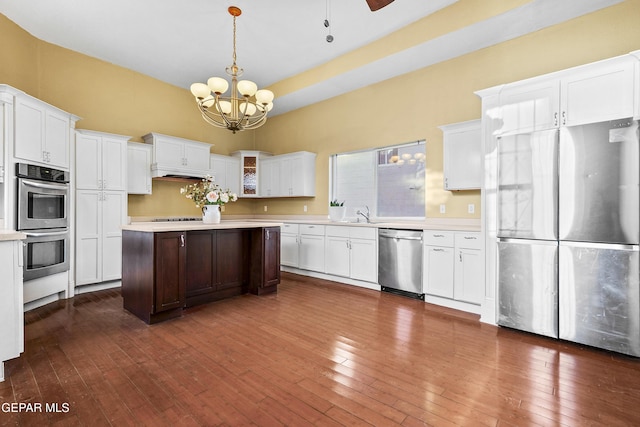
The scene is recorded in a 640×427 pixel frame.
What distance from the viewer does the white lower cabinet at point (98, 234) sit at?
4.18 meters

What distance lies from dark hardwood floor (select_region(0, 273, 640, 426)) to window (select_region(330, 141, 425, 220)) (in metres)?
1.93

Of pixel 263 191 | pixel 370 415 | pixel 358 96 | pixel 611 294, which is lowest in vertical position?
pixel 370 415

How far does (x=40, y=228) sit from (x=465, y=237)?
4840mm

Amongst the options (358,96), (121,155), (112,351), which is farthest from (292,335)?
(358,96)

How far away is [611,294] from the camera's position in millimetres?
2557

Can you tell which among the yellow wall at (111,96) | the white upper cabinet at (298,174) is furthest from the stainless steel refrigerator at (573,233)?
the yellow wall at (111,96)

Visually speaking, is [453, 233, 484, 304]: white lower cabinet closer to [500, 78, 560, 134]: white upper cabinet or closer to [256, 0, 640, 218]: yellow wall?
[256, 0, 640, 218]: yellow wall

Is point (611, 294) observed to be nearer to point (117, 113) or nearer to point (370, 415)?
point (370, 415)

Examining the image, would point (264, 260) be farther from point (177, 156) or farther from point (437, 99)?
point (437, 99)

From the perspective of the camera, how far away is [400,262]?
4.14m

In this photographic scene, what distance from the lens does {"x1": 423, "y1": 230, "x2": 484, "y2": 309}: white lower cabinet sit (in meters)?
3.47

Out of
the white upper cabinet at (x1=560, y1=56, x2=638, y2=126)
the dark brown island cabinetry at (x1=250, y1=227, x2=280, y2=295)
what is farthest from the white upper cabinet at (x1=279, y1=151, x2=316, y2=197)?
the white upper cabinet at (x1=560, y1=56, x2=638, y2=126)

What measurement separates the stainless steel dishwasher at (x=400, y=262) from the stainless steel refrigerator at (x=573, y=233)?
1031 mm

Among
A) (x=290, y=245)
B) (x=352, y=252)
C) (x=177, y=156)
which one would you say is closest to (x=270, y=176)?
(x=290, y=245)
